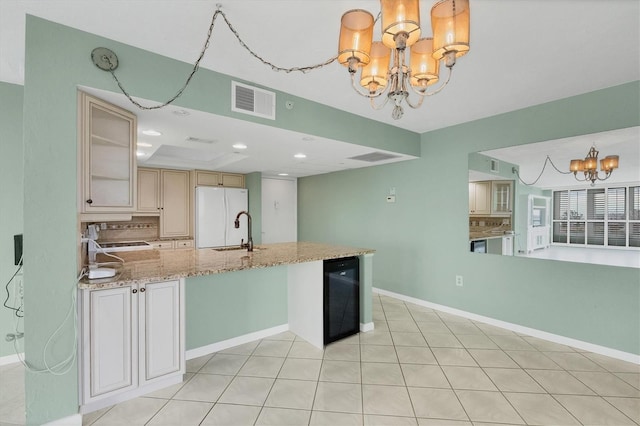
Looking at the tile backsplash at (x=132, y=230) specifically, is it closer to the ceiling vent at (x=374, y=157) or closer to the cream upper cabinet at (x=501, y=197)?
the ceiling vent at (x=374, y=157)

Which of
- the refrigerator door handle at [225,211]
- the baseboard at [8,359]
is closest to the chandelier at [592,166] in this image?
the refrigerator door handle at [225,211]

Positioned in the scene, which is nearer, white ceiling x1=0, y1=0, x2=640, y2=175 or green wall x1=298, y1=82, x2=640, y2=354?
white ceiling x1=0, y1=0, x2=640, y2=175

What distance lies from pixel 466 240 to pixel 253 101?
2975 mm

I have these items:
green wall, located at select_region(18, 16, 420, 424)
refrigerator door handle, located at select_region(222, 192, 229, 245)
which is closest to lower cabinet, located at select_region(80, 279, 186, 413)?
green wall, located at select_region(18, 16, 420, 424)

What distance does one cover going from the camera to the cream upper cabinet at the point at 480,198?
134 inches

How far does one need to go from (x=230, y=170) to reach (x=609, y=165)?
5026mm

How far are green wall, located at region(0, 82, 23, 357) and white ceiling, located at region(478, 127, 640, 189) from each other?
4.73 metres

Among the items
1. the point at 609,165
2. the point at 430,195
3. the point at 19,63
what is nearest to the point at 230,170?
the point at 19,63

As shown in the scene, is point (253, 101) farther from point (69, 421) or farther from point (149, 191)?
point (149, 191)

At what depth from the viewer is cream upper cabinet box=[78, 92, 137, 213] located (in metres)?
1.92

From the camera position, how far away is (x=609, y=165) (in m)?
2.64

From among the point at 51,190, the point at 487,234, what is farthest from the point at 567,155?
the point at 51,190

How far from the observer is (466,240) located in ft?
11.9

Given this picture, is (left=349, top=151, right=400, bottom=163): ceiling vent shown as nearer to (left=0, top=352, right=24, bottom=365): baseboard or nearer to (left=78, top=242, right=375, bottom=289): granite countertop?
(left=78, top=242, right=375, bottom=289): granite countertop
